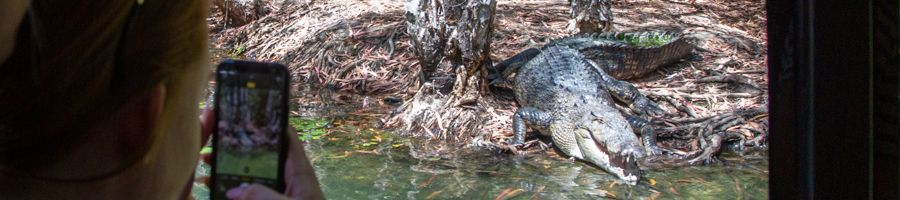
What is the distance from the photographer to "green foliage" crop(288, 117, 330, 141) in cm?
474

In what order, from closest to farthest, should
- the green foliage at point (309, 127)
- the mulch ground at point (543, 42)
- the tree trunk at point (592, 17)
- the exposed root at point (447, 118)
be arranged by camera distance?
the green foliage at point (309, 127) < the exposed root at point (447, 118) < the mulch ground at point (543, 42) < the tree trunk at point (592, 17)

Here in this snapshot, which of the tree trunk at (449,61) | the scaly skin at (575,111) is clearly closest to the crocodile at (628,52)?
the scaly skin at (575,111)

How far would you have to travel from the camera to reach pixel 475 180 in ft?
13.2

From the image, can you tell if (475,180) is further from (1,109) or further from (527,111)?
(1,109)

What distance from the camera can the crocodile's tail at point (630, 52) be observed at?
6555 mm

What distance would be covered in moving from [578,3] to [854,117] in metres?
6.17

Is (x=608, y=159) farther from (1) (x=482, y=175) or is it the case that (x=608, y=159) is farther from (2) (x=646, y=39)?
(2) (x=646, y=39)

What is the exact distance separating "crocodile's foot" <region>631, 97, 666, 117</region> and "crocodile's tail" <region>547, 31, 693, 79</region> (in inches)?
33.4

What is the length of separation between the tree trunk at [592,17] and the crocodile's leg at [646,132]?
192cm

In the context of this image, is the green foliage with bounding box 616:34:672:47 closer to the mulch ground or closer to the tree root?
the mulch ground

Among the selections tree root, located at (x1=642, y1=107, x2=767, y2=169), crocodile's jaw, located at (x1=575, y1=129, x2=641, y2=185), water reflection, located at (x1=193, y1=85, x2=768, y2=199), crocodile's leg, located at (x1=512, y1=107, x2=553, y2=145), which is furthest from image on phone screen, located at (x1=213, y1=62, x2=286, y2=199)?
crocodile's leg, located at (x1=512, y1=107, x2=553, y2=145)

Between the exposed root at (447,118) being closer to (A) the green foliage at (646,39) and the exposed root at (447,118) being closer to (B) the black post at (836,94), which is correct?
(A) the green foliage at (646,39)

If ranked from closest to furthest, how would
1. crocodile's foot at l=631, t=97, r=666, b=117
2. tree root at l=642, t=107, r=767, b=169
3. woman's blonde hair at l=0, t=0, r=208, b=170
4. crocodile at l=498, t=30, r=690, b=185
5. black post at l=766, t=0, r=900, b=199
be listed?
woman's blonde hair at l=0, t=0, r=208, b=170
black post at l=766, t=0, r=900, b=199
tree root at l=642, t=107, r=767, b=169
crocodile at l=498, t=30, r=690, b=185
crocodile's foot at l=631, t=97, r=666, b=117

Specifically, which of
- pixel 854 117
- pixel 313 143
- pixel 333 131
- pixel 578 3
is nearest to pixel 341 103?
pixel 333 131
